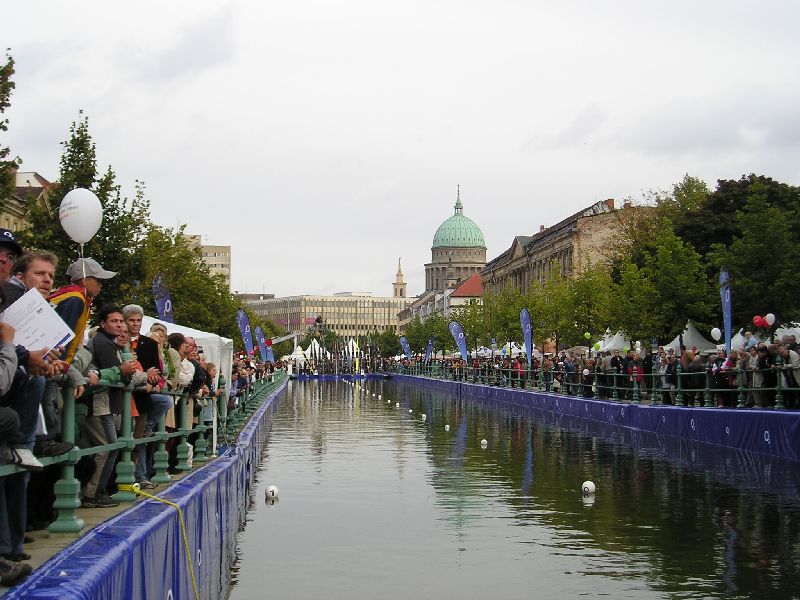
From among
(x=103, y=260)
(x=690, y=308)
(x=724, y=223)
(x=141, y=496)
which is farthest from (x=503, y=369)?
(x=141, y=496)

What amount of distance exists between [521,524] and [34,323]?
8.68 m

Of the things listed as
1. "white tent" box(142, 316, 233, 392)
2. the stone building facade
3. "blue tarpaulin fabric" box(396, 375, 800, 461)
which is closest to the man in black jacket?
"white tent" box(142, 316, 233, 392)

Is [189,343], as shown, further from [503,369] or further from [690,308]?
[503,369]

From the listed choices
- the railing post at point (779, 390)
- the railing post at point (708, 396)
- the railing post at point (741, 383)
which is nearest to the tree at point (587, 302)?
the railing post at point (708, 396)

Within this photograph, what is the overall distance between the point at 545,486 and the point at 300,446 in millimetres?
10052

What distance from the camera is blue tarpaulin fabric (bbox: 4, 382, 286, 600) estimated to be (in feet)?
19.1

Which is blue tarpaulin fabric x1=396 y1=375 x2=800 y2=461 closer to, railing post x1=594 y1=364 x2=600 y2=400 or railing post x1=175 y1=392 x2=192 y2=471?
railing post x1=594 y1=364 x2=600 y2=400

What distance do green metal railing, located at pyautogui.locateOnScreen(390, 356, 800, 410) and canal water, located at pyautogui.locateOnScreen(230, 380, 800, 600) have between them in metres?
1.51

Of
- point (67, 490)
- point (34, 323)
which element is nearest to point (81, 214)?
point (67, 490)

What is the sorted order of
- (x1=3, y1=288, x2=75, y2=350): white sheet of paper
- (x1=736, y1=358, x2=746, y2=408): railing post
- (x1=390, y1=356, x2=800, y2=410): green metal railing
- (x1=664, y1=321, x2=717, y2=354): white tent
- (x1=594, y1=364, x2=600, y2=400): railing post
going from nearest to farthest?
(x1=3, y1=288, x2=75, y2=350): white sheet of paper, (x1=390, y1=356, x2=800, y2=410): green metal railing, (x1=736, y1=358, x2=746, y2=408): railing post, (x1=594, y1=364, x2=600, y2=400): railing post, (x1=664, y1=321, x2=717, y2=354): white tent

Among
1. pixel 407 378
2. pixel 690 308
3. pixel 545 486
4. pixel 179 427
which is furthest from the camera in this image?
pixel 407 378

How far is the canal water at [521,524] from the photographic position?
11031mm

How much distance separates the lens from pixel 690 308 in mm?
46562

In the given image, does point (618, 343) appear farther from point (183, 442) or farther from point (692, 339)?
point (183, 442)
